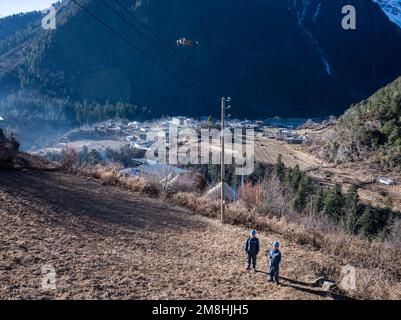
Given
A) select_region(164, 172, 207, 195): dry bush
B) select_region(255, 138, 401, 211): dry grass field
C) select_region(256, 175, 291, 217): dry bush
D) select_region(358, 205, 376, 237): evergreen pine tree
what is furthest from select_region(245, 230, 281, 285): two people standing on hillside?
select_region(255, 138, 401, 211): dry grass field

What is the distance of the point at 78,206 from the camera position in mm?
13234

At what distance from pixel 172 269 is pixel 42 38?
132m

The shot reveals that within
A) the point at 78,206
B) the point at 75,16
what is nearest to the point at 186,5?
the point at 75,16

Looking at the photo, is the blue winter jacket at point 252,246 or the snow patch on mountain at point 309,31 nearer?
the blue winter jacket at point 252,246

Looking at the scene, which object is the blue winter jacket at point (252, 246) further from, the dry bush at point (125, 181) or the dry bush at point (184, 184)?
the dry bush at point (125, 181)

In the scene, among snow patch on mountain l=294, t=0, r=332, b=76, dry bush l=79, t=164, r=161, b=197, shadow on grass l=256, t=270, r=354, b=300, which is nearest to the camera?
shadow on grass l=256, t=270, r=354, b=300

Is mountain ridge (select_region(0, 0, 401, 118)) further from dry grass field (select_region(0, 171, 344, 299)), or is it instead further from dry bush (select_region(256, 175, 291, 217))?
dry grass field (select_region(0, 171, 344, 299))

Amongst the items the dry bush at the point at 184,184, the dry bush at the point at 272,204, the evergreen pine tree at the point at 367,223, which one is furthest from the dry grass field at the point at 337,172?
the dry bush at the point at 184,184

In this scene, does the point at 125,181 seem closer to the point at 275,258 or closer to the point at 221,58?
the point at 275,258

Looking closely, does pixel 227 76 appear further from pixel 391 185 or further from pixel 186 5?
pixel 391 185

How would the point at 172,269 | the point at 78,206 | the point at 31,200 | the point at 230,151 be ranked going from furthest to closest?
the point at 230,151
the point at 78,206
the point at 31,200
the point at 172,269

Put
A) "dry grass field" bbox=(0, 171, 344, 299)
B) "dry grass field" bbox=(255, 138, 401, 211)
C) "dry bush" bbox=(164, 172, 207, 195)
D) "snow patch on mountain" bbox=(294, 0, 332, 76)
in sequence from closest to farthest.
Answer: "dry grass field" bbox=(0, 171, 344, 299)
"dry bush" bbox=(164, 172, 207, 195)
"dry grass field" bbox=(255, 138, 401, 211)
"snow patch on mountain" bbox=(294, 0, 332, 76)

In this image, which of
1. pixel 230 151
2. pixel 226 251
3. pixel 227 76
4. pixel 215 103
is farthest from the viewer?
pixel 227 76

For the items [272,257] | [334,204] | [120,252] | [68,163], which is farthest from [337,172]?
[120,252]
